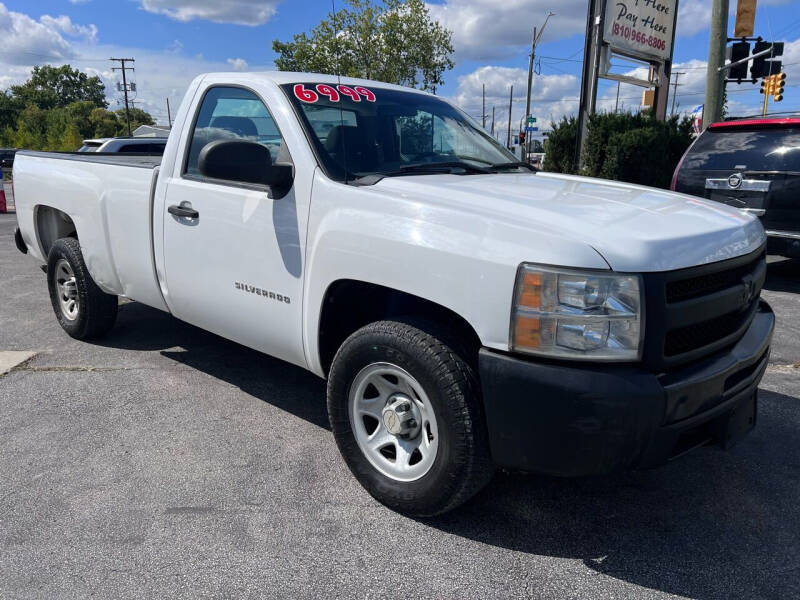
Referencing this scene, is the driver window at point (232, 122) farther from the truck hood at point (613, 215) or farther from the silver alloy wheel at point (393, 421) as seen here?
the silver alloy wheel at point (393, 421)

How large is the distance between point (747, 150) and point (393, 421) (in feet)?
19.2

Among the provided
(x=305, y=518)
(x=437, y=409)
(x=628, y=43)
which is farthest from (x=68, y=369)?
(x=628, y=43)

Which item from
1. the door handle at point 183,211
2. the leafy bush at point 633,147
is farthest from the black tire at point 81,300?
the leafy bush at point 633,147

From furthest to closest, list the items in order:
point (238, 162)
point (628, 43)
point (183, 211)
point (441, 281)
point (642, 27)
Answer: point (642, 27)
point (628, 43)
point (183, 211)
point (238, 162)
point (441, 281)

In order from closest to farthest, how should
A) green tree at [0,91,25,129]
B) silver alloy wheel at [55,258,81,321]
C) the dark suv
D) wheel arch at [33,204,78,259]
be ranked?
silver alloy wheel at [55,258,81,321] < wheel arch at [33,204,78,259] < the dark suv < green tree at [0,91,25,129]

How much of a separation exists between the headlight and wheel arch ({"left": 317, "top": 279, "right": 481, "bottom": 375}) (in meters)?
0.37

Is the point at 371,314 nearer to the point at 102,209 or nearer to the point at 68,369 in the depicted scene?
the point at 102,209

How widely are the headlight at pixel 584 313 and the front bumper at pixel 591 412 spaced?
6 cm

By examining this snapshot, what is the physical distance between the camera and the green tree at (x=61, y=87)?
100 metres

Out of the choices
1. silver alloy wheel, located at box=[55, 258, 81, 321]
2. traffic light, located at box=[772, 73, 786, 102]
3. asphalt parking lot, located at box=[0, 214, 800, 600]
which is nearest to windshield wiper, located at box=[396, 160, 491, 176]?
asphalt parking lot, located at box=[0, 214, 800, 600]

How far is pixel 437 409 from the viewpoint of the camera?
8.36ft

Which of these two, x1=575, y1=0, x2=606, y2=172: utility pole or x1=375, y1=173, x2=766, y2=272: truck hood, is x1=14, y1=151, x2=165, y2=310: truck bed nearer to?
x1=375, y1=173, x2=766, y2=272: truck hood

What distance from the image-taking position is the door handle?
3.62m

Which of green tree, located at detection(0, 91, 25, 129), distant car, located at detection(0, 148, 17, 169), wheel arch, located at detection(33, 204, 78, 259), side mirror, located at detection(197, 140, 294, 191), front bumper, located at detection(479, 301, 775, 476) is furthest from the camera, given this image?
green tree, located at detection(0, 91, 25, 129)
